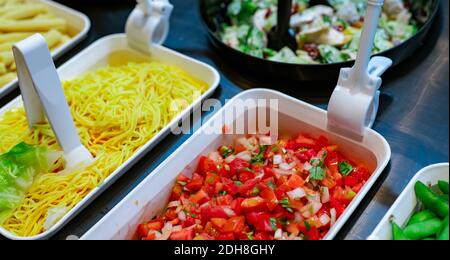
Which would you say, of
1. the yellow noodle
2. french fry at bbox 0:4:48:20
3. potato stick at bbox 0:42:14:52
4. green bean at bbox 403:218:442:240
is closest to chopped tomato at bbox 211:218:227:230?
the yellow noodle

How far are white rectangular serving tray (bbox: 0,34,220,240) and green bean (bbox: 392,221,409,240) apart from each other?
0.69m

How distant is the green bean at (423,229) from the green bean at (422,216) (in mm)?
18

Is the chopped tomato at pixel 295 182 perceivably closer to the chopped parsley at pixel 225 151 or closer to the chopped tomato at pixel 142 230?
the chopped parsley at pixel 225 151

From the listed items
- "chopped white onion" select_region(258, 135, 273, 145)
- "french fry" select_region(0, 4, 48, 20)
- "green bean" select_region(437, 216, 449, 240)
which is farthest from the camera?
"french fry" select_region(0, 4, 48, 20)

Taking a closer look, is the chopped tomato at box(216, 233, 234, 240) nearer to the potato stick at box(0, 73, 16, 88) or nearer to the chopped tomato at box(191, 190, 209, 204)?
the chopped tomato at box(191, 190, 209, 204)

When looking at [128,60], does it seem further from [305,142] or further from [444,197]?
[444,197]

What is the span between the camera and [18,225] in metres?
1.29

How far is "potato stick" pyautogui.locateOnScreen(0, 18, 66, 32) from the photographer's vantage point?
1.87 m

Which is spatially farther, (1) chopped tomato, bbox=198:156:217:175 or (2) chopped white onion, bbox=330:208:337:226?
(1) chopped tomato, bbox=198:156:217:175

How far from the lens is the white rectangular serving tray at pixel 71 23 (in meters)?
1.87

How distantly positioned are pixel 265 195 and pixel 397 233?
337mm

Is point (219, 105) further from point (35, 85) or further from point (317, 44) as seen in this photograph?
point (35, 85)

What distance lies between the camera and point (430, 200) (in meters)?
1.20
